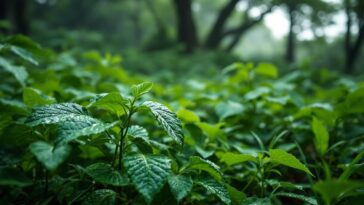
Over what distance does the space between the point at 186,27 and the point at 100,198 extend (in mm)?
9848

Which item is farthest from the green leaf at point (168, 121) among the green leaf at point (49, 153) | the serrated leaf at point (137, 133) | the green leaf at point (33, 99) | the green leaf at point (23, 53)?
the green leaf at point (23, 53)

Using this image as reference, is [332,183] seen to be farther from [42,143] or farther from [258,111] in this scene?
[258,111]

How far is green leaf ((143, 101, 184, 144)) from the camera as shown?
36.3 inches

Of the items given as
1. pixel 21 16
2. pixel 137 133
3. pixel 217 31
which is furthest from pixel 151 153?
pixel 217 31

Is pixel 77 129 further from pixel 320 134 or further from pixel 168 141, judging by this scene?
pixel 320 134

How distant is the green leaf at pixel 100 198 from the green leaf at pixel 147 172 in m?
0.16

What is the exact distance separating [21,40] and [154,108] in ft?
3.84

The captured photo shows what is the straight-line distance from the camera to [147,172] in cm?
87

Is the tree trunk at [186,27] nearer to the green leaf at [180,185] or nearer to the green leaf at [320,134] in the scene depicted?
the green leaf at [320,134]

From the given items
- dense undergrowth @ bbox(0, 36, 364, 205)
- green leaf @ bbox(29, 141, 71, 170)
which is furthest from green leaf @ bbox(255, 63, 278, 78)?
green leaf @ bbox(29, 141, 71, 170)

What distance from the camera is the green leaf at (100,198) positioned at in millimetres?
958

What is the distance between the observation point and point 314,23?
10086 mm

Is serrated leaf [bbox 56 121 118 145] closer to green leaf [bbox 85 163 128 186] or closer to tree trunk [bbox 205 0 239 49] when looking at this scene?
green leaf [bbox 85 163 128 186]

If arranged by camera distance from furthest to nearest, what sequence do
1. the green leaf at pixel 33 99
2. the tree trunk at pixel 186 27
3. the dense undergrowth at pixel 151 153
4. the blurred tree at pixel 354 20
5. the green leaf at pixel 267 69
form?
the tree trunk at pixel 186 27, the blurred tree at pixel 354 20, the green leaf at pixel 267 69, the green leaf at pixel 33 99, the dense undergrowth at pixel 151 153
